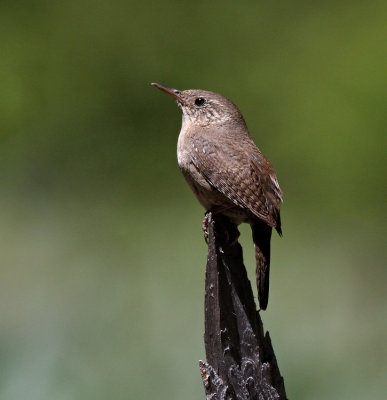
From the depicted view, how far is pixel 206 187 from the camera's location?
3.23 m

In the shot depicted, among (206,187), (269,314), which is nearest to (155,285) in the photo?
(269,314)

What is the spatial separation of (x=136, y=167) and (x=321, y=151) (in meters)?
1.10

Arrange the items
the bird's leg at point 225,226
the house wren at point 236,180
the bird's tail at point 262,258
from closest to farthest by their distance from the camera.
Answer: the bird's tail at point 262,258 → the bird's leg at point 225,226 → the house wren at point 236,180

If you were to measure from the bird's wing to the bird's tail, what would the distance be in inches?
2.3

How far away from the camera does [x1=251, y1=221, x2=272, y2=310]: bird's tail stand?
276 cm

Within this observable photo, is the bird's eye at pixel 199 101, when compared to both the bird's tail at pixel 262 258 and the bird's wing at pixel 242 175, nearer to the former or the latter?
the bird's wing at pixel 242 175

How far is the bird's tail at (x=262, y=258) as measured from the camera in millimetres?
2760

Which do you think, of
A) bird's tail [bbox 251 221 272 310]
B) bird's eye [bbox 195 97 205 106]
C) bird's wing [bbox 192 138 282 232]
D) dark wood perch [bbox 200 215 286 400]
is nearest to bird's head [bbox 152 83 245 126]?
bird's eye [bbox 195 97 205 106]

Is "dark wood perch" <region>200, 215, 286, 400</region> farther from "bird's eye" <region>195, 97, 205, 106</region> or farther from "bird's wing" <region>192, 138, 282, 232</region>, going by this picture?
"bird's eye" <region>195, 97, 205, 106</region>

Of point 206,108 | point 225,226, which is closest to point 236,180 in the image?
point 225,226

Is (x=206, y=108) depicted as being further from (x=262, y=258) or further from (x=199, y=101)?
(x=262, y=258)

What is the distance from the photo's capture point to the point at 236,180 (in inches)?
123

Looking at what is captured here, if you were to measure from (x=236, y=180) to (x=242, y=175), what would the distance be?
0.10 feet

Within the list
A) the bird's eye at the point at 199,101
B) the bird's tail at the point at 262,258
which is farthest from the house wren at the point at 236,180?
the bird's eye at the point at 199,101
